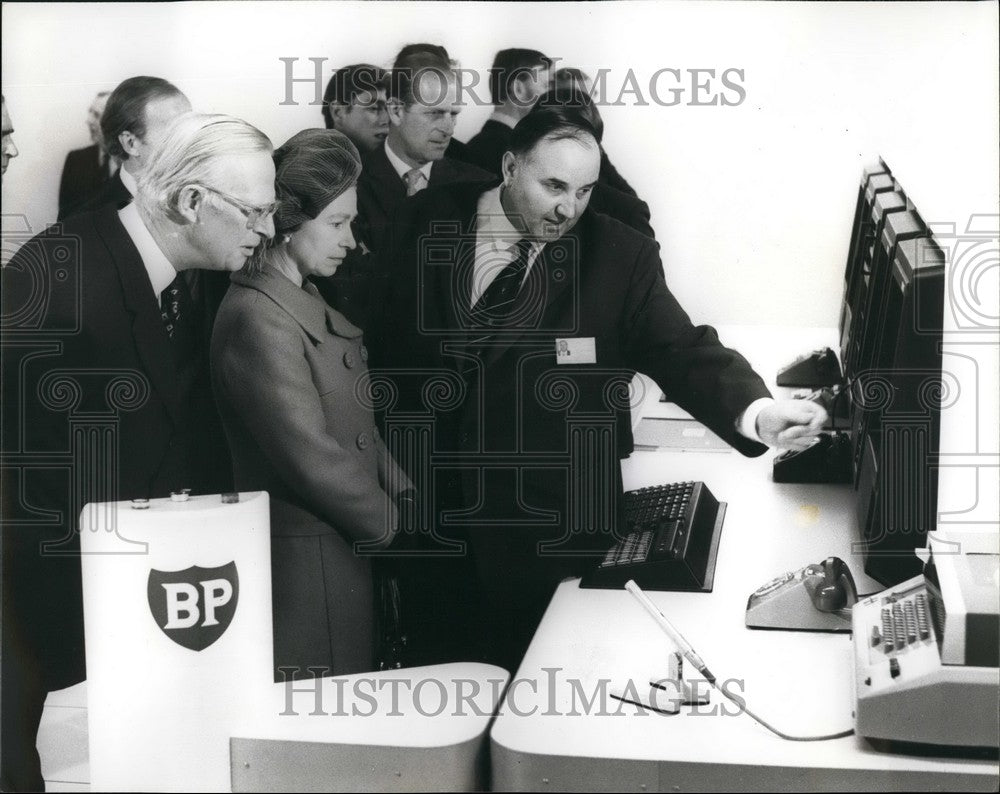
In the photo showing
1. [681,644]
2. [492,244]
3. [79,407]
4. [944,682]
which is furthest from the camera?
[79,407]

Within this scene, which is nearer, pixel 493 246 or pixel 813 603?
pixel 813 603

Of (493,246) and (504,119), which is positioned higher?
(504,119)

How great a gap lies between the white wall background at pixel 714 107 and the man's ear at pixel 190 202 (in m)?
0.18

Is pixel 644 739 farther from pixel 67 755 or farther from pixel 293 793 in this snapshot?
pixel 67 755

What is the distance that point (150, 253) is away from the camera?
2.20 metres

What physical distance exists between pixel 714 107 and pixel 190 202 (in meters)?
1.12

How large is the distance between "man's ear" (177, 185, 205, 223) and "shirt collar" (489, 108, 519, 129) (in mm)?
647

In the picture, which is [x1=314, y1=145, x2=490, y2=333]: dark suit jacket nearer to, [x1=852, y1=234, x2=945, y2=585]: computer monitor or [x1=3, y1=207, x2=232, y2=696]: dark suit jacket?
[x1=3, y1=207, x2=232, y2=696]: dark suit jacket

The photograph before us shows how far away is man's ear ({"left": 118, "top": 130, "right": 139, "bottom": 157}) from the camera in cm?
221

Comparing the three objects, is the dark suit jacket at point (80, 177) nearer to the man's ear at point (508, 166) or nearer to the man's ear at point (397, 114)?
the man's ear at point (397, 114)

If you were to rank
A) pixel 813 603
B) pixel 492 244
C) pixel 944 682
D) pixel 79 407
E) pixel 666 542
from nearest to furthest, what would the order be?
1. pixel 944 682
2. pixel 813 603
3. pixel 666 542
4. pixel 492 244
5. pixel 79 407
